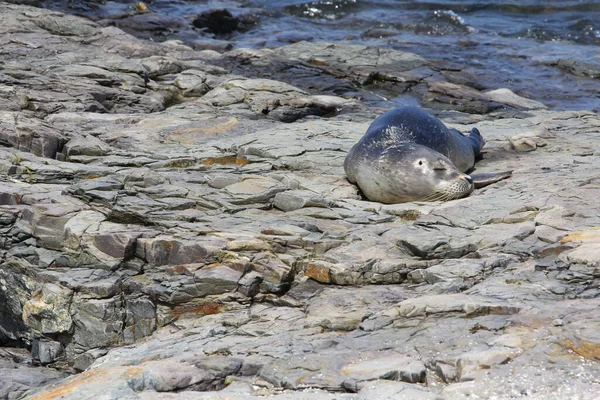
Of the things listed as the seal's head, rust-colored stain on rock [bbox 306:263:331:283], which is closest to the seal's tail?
the seal's head

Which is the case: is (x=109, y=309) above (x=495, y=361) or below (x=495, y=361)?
below

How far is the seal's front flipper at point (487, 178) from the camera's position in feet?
26.0

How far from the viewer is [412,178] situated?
25.2 ft

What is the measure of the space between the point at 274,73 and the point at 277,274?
8740mm

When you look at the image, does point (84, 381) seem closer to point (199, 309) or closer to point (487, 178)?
point (199, 309)

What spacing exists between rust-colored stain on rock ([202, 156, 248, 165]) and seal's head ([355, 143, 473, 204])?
138cm

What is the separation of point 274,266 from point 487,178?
9.08ft

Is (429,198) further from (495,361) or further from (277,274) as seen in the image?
(495,361)

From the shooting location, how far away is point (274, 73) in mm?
14336

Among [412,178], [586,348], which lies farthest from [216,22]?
[586,348]

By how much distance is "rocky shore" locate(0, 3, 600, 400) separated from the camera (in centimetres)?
459

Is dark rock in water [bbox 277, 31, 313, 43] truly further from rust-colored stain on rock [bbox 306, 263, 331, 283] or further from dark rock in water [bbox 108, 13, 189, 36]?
rust-colored stain on rock [bbox 306, 263, 331, 283]

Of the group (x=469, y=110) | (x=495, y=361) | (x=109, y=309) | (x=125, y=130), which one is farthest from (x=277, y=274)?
(x=469, y=110)

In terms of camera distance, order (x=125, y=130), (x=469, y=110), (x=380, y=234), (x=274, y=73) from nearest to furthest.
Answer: (x=380, y=234) < (x=125, y=130) < (x=469, y=110) < (x=274, y=73)
